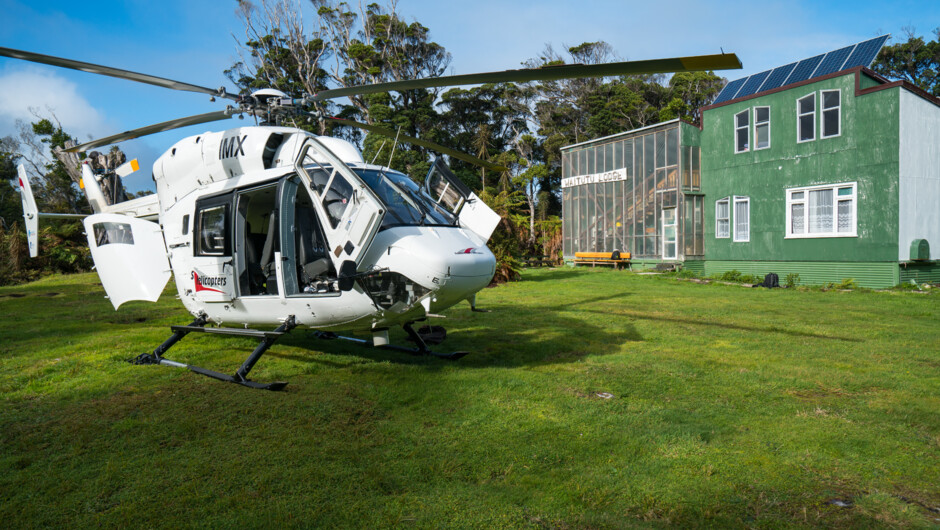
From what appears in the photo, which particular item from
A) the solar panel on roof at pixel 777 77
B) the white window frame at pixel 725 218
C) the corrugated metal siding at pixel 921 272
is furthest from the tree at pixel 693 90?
the corrugated metal siding at pixel 921 272

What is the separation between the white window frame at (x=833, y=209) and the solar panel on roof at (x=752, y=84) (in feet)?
13.2

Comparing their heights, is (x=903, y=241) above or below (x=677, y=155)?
below

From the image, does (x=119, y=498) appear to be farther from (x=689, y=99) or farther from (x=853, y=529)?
(x=689, y=99)

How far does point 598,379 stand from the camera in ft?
20.0

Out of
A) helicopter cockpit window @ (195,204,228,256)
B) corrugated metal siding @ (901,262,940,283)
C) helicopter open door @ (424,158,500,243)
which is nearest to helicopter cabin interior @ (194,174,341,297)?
helicopter cockpit window @ (195,204,228,256)

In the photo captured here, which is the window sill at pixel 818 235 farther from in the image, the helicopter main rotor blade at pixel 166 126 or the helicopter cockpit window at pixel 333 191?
the helicopter main rotor blade at pixel 166 126

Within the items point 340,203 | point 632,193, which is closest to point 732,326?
point 340,203

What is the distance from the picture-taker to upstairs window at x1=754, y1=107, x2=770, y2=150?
60.8 feet

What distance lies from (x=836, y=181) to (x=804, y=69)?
13.9 feet

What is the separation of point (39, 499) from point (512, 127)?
46.0 metres

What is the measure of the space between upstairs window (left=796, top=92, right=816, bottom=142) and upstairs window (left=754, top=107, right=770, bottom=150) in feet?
3.34

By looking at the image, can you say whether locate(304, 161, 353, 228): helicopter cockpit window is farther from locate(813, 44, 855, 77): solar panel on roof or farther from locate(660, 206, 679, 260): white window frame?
locate(660, 206, 679, 260): white window frame

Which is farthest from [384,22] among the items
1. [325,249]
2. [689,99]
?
[325,249]

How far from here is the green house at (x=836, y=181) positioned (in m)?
15.6
